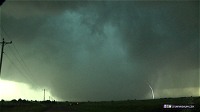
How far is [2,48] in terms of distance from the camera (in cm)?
7081

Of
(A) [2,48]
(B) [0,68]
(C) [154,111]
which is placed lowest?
(C) [154,111]

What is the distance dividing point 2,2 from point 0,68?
69.6 ft

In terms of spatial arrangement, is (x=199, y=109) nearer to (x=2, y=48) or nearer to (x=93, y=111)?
(x=93, y=111)

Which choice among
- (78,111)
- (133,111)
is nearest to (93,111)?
(78,111)

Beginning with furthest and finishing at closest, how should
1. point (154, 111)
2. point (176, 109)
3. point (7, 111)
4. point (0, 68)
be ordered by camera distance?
point (176, 109)
point (154, 111)
point (7, 111)
point (0, 68)

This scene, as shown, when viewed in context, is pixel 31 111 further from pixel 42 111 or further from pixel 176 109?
pixel 176 109

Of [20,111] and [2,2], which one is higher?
[2,2]

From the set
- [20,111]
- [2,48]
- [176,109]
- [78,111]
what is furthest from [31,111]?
[176,109]

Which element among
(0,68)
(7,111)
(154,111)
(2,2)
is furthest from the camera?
(154,111)

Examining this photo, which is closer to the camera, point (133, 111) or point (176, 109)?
point (133, 111)

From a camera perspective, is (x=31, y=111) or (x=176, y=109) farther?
(x=176, y=109)

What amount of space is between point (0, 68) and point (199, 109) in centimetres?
4989

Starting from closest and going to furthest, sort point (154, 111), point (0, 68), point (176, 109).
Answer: point (0, 68) < point (154, 111) < point (176, 109)

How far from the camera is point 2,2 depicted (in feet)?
167
